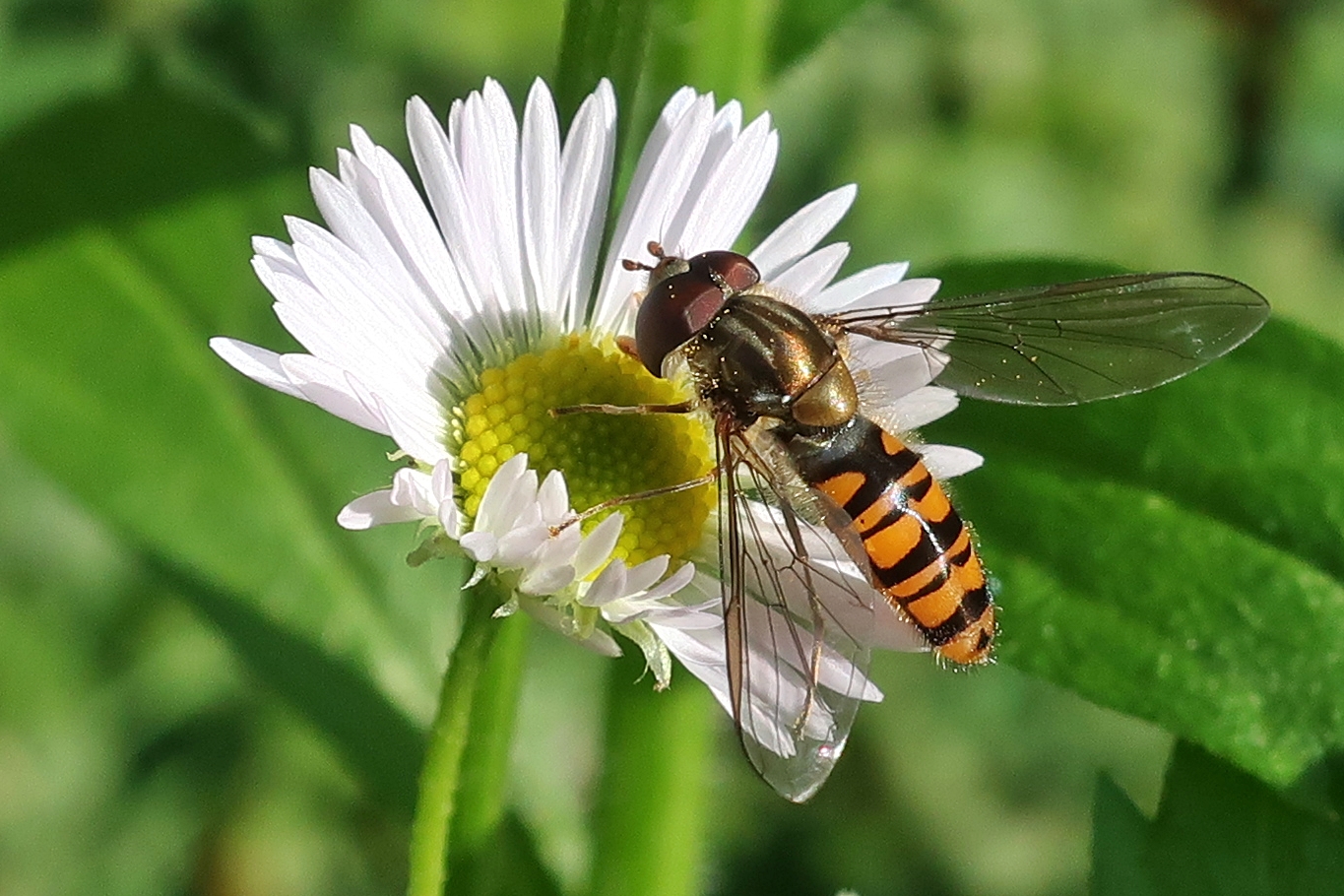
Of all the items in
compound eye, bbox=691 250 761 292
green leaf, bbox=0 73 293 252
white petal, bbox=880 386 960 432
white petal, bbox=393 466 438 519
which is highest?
green leaf, bbox=0 73 293 252

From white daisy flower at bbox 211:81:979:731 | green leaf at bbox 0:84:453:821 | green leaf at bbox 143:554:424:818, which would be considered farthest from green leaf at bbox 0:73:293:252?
white daisy flower at bbox 211:81:979:731

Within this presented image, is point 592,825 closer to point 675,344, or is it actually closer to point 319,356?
point 675,344

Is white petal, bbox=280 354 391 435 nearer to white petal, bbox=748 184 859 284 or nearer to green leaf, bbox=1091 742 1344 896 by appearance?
white petal, bbox=748 184 859 284

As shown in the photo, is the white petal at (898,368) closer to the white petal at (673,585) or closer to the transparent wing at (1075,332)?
the transparent wing at (1075,332)

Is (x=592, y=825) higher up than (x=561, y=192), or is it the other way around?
(x=561, y=192)

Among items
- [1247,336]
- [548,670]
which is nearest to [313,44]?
[548,670]

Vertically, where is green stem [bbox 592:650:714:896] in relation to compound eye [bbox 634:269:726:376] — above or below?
below

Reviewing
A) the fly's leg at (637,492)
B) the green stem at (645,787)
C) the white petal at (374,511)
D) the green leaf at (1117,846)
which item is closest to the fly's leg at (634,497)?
the fly's leg at (637,492)
